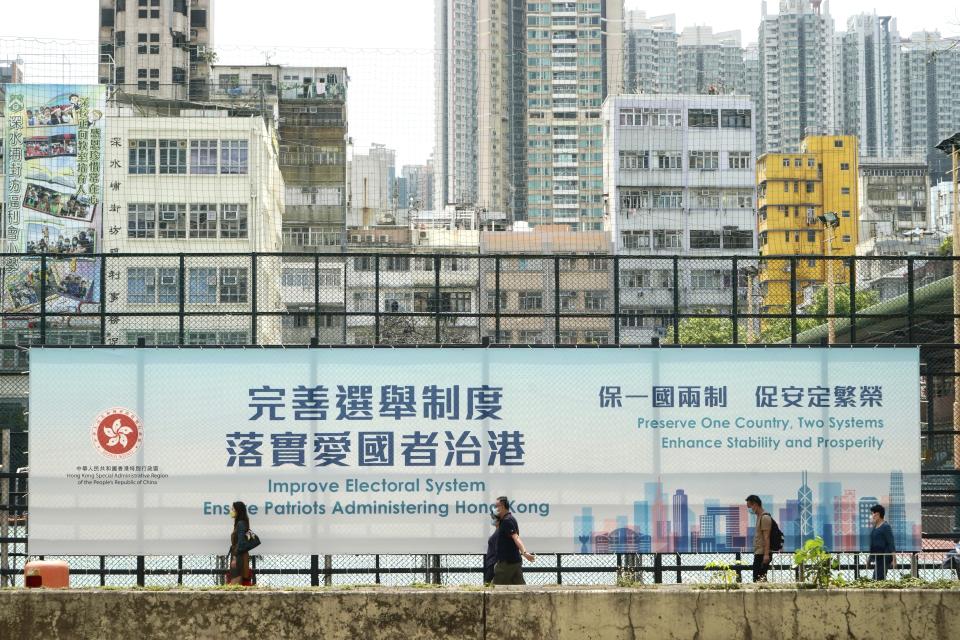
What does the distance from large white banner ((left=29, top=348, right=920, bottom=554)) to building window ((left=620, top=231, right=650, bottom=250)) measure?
95.4m

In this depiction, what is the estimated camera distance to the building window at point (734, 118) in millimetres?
119500

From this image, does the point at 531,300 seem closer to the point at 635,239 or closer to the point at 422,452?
the point at 422,452

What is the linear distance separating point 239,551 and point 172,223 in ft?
155

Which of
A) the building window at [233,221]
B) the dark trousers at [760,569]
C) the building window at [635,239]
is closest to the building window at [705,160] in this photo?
the building window at [635,239]

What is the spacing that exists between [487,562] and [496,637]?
4158 millimetres

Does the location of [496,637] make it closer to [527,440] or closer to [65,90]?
[527,440]

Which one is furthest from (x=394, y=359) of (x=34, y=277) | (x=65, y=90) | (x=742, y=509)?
(x=65, y=90)

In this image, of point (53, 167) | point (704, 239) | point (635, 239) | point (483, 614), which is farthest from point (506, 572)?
point (704, 239)

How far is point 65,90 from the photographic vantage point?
204 ft

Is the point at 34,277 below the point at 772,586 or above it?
above

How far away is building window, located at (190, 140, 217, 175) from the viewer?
62406 mm

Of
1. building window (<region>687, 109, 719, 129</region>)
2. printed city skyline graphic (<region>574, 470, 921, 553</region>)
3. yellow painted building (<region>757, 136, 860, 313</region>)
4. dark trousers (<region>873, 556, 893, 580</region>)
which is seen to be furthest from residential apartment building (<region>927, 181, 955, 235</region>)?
dark trousers (<region>873, 556, 893, 580</region>)

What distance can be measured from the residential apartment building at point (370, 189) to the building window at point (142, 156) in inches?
367

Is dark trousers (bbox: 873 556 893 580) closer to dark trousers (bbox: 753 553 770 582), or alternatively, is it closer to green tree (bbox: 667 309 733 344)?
dark trousers (bbox: 753 553 770 582)
